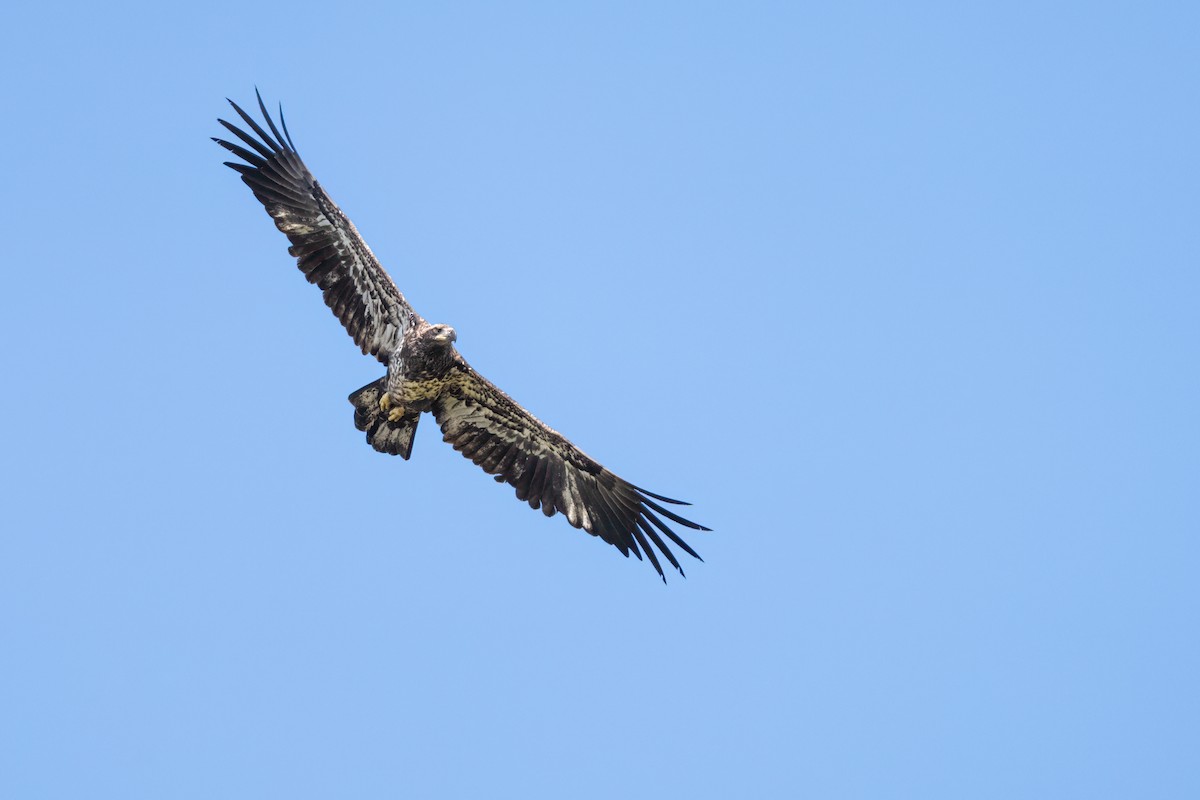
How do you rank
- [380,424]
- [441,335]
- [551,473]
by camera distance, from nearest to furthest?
1. [441,335]
2. [380,424]
3. [551,473]

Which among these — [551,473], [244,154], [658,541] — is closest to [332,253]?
[244,154]

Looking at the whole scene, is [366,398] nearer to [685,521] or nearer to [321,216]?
[321,216]

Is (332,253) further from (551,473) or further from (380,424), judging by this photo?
(551,473)

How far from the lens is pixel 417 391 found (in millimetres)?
16562

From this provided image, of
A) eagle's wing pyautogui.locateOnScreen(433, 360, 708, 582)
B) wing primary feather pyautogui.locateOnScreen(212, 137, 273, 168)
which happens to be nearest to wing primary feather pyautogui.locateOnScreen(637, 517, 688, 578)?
eagle's wing pyautogui.locateOnScreen(433, 360, 708, 582)

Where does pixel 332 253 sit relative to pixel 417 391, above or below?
above

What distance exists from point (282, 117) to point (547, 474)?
237 inches

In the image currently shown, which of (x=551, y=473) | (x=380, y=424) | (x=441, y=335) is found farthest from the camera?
(x=551, y=473)

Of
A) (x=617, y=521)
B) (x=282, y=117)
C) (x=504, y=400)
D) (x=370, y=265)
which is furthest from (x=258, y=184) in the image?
(x=617, y=521)

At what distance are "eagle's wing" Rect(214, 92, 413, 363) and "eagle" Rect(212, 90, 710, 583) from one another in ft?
0.04

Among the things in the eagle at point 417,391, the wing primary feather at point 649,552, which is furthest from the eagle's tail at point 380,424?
the wing primary feather at point 649,552

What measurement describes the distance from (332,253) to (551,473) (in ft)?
13.7

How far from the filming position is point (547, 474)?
58.0ft

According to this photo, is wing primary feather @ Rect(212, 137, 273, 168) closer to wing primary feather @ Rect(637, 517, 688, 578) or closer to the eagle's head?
the eagle's head
